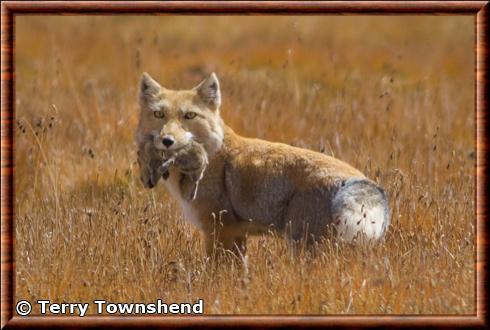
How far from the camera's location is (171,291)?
6691 millimetres

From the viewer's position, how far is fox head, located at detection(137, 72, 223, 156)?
7180mm

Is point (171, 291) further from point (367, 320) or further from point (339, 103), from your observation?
point (339, 103)

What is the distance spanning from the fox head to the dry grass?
2.61ft

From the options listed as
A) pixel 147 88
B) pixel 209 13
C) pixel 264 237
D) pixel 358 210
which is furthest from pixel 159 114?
pixel 358 210

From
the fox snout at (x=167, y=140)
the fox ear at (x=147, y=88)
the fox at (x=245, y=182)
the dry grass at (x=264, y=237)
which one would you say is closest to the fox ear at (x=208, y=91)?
the fox at (x=245, y=182)

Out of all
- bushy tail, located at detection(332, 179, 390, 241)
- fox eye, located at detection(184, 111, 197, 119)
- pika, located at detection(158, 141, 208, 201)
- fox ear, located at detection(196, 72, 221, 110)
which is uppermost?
fox ear, located at detection(196, 72, 221, 110)

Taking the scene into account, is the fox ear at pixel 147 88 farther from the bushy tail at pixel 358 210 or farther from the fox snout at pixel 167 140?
the bushy tail at pixel 358 210

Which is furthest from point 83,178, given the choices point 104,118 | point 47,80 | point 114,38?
point 114,38

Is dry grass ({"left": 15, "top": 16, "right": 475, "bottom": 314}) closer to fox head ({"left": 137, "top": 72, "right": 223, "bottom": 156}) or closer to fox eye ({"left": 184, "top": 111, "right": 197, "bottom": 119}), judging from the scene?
fox head ({"left": 137, "top": 72, "right": 223, "bottom": 156})

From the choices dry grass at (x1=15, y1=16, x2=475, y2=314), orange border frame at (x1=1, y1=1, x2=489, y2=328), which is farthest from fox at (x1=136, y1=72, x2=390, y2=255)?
orange border frame at (x1=1, y1=1, x2=489, y2=328)

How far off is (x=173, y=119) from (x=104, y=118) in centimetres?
439

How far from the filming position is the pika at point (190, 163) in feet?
23.3

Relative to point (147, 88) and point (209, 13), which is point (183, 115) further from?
point (209, 13)

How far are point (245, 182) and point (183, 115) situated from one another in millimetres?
746
